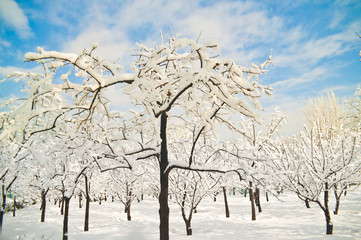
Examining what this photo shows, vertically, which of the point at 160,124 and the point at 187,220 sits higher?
the point at 160,124

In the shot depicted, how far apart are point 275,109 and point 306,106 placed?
17.0m

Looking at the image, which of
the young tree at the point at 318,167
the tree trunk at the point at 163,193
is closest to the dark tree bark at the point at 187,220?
the young tree at the point at 318,167

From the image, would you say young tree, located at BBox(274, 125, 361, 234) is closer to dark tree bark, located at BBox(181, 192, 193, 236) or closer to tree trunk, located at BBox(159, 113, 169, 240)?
dark tree bark, located at BBox(181, 192, 193, 236)

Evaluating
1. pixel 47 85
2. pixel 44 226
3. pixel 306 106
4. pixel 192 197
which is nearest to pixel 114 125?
pixel 47 85

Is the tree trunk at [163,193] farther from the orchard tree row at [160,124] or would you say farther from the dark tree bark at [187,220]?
the dark tree bark at [187,220]

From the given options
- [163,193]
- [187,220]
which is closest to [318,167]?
[187,220]

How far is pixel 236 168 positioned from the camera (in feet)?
14.4

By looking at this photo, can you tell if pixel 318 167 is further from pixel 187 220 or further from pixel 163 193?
pixel 163 193

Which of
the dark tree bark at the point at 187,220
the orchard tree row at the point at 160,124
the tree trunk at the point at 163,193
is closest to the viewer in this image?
the orchard tree row at the point at 160,124

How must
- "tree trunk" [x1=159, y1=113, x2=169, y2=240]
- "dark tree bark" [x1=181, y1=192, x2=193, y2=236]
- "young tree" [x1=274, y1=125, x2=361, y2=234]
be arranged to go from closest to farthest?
"tree trunk" [x1=159, y1=113, x2=169, y2=240] → "young tree" [x1=274, y1=125, x2=361, y2=234] → "dark tree bark" [x1=181, y1=192, x2=193, y2=236]

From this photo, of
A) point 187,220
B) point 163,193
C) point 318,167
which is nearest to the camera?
point 163,193

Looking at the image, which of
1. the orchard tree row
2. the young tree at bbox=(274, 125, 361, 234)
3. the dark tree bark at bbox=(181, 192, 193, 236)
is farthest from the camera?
the dark tree bark at bbox=(181, 192, 193, 236)

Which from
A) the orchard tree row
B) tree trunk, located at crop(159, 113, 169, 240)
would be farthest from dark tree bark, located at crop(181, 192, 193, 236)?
tree trunk, located at crop(159, 113, 169, 240)

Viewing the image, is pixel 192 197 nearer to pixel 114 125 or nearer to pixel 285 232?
pixel 285 232
